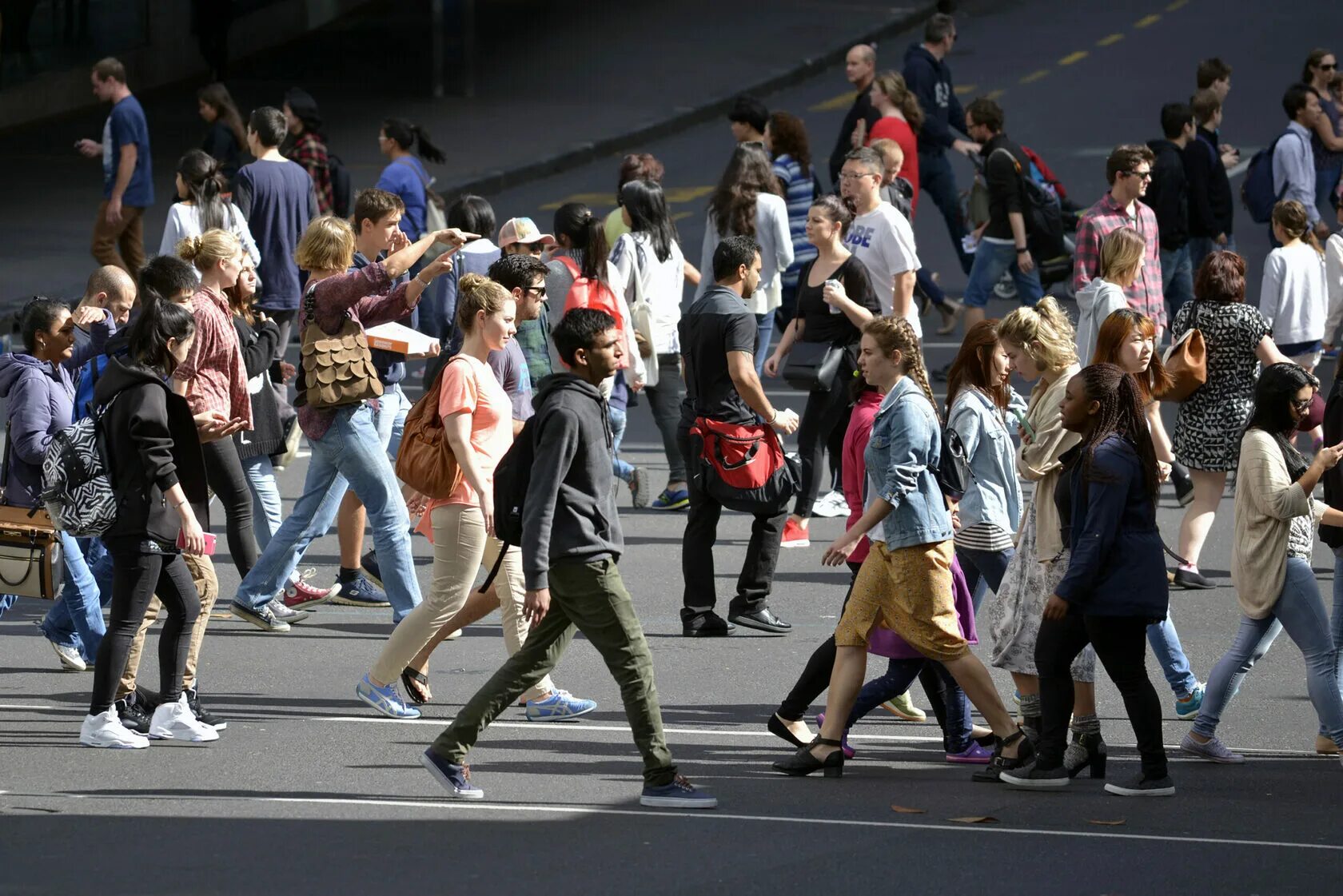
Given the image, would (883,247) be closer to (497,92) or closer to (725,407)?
(725,407)

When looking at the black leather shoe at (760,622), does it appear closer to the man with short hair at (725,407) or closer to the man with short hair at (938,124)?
the man with short hair at (725,407)

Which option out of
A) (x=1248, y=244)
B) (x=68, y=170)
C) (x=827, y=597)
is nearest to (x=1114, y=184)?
(x=827, y=597)

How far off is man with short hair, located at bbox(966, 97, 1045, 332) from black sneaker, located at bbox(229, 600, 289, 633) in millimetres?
7050

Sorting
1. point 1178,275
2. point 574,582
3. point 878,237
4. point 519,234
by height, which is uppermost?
point 519,234

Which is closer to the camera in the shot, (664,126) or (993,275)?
(993,275)

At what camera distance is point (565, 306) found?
11.2m

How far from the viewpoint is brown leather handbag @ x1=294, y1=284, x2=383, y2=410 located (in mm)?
9836

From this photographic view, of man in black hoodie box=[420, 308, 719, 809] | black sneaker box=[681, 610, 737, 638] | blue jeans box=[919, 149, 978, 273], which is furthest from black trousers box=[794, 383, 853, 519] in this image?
Result: blue jeans box=[919, 149, 978, 273]

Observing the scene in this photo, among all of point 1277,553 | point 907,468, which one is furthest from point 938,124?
point 907,468

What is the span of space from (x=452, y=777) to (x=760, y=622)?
3.19m

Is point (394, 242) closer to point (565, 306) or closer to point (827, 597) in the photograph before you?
point (565, 306)

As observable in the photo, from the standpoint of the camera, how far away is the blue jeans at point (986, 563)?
8.63 meters

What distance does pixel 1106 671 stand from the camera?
7.63 metres

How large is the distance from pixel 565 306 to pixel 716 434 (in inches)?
56.0
